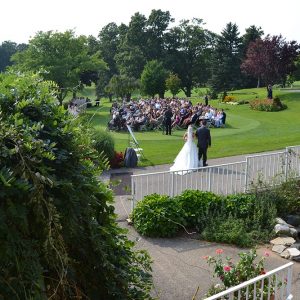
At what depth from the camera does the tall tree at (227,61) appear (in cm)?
6141

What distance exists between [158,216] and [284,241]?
9.89 ft

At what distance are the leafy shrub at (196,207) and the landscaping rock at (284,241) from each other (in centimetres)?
161

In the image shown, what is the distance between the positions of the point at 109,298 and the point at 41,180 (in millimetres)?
1498

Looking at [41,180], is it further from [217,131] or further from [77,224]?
[217,131]

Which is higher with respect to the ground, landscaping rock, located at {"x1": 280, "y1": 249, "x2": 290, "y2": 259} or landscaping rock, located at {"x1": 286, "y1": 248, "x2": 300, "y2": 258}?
landscaping rock, located at {"x1": 286, "y1": 248, "x2": 300, "y2": 258}

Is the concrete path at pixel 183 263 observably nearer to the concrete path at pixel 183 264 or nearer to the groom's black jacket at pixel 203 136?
the concrete path at pixel 183 264

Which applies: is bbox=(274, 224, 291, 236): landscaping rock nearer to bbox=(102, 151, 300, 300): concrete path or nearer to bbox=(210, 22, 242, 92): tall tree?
bbox=(102, 151, 300, 300): concrete path

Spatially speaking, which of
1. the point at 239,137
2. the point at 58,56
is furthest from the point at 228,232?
the point at 58,56

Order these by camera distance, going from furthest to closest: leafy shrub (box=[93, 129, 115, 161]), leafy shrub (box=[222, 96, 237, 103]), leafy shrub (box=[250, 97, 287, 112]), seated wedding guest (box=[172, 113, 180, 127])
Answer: leafy shrub (box=[222, 96, 237, 103]), leafy shrub (box=[250, 97, 287, 112]), seated wedding guest (box=[172, 113, 180, 127]), leafy shrub (box=[93, 129, 115, 161])

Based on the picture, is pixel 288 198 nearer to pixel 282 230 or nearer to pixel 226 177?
pixel 282 230

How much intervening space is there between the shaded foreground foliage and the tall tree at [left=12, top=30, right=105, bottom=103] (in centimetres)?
3608

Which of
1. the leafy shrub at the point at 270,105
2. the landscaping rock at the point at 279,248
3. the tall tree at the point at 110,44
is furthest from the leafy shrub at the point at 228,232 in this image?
the tall tree at the point at 110,44

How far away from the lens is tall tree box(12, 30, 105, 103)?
130 ft

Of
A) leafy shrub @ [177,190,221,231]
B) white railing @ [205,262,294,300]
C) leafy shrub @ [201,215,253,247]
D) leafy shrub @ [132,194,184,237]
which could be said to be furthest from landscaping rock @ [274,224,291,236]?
white railing @ [205,262,294,300]
